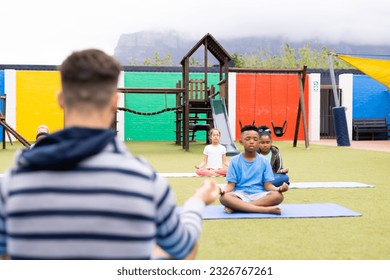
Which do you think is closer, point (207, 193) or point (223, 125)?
point (207, 193)

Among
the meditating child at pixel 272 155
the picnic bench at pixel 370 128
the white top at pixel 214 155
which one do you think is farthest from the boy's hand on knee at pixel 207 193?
the picnic bench at pixel 370 128

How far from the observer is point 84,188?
134 centimetres

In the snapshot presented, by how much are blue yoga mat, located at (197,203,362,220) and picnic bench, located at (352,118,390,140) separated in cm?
1795

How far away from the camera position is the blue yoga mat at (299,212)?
15.6ft

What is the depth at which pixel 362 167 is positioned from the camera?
980 centimetres

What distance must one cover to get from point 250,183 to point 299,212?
0.52 m

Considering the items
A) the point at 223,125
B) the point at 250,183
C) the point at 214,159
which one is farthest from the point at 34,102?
the point at 250,183

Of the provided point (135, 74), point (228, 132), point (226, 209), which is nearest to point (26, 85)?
point (135, 74)

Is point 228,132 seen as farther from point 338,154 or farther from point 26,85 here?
point 26,85

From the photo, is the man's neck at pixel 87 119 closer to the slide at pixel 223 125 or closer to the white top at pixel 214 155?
the white top at pixel 214 155

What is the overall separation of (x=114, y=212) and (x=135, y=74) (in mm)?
20954

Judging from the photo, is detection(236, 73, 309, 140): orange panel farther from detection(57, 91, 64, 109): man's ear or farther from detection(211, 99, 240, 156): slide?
detection(57, 91, 64, 109): man's ear

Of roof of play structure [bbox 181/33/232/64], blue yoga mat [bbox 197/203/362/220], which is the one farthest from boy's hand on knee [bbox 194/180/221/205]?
roof of play structure [bbox 181/33/232/64]

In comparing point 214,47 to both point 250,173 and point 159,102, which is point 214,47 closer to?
point 159,102
